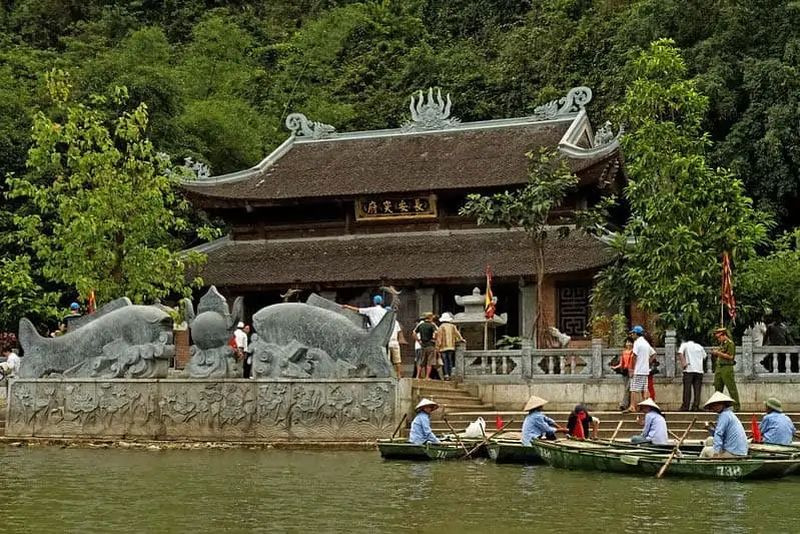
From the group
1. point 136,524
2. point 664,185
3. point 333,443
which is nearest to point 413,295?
point 664,185

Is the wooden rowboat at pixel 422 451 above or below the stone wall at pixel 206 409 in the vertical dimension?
below

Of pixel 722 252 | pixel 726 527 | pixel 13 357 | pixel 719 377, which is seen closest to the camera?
pixel 726 527

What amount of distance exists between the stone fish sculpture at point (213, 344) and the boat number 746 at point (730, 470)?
29.8 ft

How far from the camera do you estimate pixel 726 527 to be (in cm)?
1044

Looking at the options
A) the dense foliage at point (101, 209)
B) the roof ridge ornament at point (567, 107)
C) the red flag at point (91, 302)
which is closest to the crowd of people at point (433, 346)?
the dense foliage at point (101, 209)

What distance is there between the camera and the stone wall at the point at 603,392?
20141 mm

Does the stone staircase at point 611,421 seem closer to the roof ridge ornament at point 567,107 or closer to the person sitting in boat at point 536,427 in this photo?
the person sitting in boat at point 536,427

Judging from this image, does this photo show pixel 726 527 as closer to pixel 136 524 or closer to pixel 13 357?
pixel 136 524

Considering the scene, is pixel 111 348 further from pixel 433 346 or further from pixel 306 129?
pixel 306 129

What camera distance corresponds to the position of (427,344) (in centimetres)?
2197

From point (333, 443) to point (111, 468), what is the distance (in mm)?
4184

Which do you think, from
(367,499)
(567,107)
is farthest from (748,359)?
(567,107)

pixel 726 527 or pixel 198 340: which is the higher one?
pixel 198 340

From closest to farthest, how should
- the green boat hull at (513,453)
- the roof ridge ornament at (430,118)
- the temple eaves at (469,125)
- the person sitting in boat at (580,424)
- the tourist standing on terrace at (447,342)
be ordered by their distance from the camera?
the green boat hull at (513,453) → the person sitting in boat at (580,424) → the tourist standing on terrace at (447,342) → the temple eaves at (469,125) → the roof ridge ornament at (430,118)
